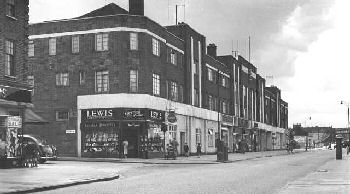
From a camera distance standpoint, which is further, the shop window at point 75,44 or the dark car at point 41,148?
the shop window at point 75,44

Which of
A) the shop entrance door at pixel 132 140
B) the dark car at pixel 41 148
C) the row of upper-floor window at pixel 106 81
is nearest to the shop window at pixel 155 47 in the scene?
the row of upper-floor window at pixel 106 81

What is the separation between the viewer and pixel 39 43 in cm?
4972

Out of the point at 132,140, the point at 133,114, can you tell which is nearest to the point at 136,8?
the point at 133,114

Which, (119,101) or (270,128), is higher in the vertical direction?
(119,101)

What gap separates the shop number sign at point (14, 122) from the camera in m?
29.4

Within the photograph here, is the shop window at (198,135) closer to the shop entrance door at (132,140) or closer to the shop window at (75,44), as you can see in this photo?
the shop entrance door at (132,140)

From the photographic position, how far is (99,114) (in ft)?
152

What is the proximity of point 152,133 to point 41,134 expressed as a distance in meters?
9.32

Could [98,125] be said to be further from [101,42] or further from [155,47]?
[155,47]

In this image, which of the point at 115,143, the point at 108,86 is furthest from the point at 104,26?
the point at 115,143

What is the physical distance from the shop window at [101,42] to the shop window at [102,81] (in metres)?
1.97

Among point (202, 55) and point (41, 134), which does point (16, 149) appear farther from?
point (202, 55)

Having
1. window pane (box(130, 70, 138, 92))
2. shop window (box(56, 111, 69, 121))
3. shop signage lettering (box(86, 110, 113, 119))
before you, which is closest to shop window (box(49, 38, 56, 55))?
shop window (box(56, 111, 69, 121))

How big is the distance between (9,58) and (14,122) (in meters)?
4.11
